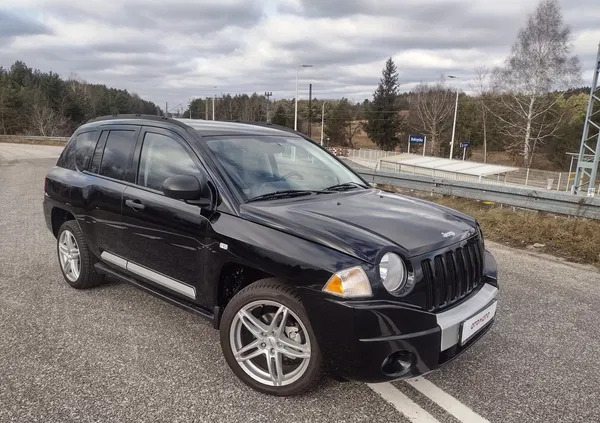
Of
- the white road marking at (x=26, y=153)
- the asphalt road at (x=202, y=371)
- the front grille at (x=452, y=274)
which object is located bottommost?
the white road marking at (x=26, y=153)

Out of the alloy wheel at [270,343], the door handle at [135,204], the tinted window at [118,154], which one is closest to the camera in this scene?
the alloy wheel at [270,343]

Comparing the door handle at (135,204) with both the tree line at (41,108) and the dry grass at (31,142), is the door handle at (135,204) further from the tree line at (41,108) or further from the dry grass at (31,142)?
the tree line at (41,108)

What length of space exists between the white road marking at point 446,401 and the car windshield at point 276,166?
158 cm

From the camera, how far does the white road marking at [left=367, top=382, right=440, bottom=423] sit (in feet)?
8.50

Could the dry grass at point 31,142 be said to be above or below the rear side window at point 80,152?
below

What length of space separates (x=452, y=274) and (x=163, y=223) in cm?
205

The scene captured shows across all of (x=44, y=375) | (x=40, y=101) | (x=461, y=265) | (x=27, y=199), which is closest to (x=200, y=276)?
(x=44, y=375)

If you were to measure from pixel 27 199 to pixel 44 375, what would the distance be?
8.75 metres

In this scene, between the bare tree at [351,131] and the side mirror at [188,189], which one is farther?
the bare tree at [351,131]

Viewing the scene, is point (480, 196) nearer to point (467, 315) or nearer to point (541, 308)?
point (541, 308)

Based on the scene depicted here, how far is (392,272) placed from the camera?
254cm

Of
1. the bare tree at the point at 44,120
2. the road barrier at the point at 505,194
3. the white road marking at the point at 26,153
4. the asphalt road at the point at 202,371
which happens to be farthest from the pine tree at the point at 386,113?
the asphalt road at the point at 202,371

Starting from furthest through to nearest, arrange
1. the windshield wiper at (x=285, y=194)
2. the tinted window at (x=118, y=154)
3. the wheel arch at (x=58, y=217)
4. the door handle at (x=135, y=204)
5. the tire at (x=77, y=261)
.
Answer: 1. the wheel arch at (x=58, y=217)
2. the tire at (x=77, y=261)
3. the tinted window at (x=118, y=154)
4. the door handle at (x=135, y=204)
5. the windshield wiper at (x=285, y=194)

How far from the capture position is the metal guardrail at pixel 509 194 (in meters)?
7.03
